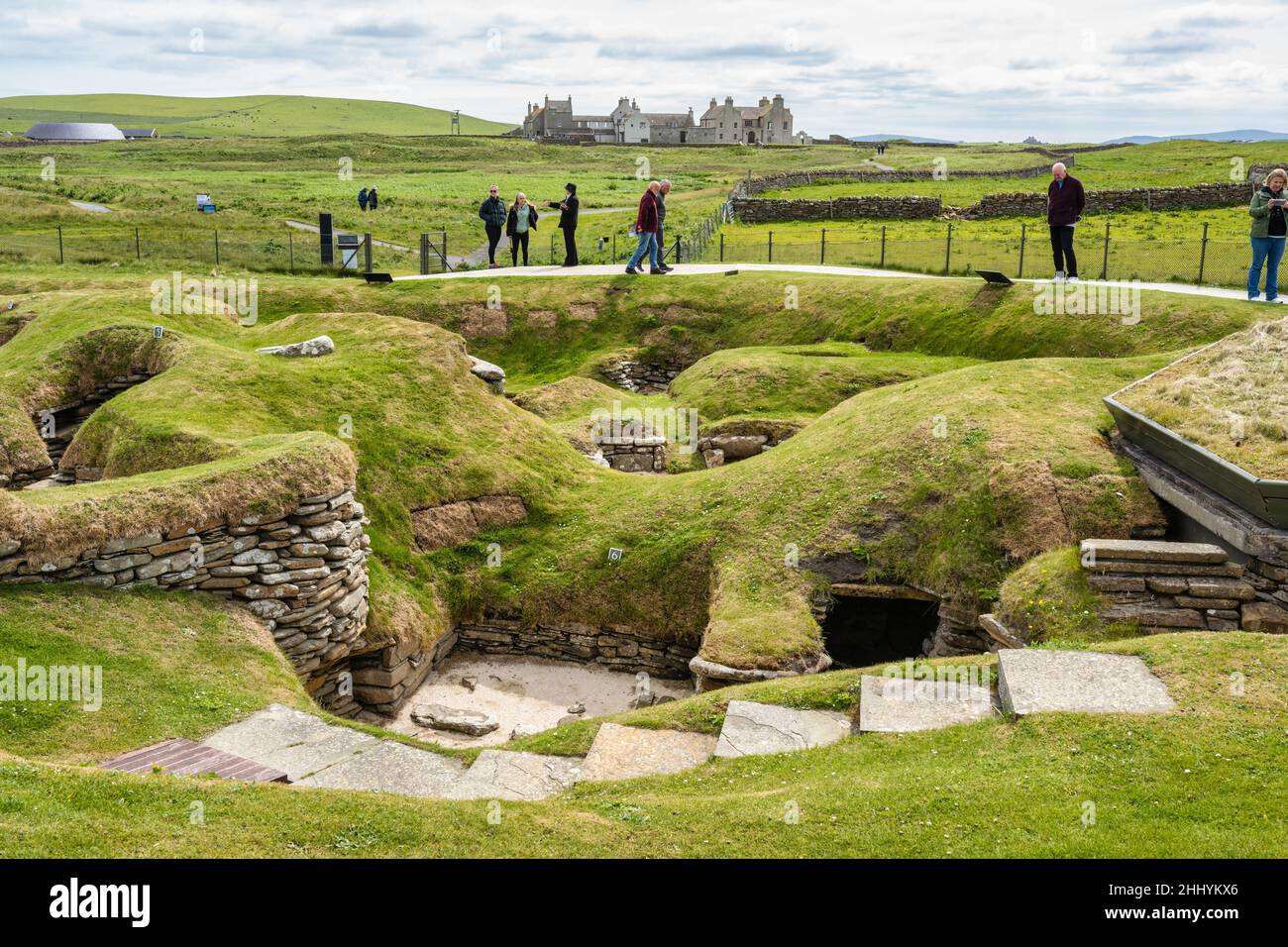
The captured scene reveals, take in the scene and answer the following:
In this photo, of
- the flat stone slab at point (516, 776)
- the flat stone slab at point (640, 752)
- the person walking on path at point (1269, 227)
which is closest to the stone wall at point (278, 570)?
the flat stone slab at point (516, 776)

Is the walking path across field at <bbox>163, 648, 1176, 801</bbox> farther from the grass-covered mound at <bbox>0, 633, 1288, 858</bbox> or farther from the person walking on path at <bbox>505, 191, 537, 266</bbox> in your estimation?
the person walking on path at <bbox>505, 191, 537, 266</bbox>

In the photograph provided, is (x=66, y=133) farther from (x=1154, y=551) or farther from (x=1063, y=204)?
(x=1154, y=551)

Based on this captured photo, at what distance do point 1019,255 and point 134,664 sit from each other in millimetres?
33512

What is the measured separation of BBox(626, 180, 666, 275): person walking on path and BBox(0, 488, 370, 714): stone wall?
59.1 ft

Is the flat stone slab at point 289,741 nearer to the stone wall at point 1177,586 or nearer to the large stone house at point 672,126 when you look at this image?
the stone wall at point 1177,586

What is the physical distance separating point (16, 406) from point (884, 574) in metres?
15.3

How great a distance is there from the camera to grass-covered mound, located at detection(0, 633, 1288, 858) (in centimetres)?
735

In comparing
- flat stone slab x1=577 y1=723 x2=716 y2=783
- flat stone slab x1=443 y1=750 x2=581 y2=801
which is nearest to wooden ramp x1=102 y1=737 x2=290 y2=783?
flat stone slab x1=443 y1=750 x2=581 y2=801

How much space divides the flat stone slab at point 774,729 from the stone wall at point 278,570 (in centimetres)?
603

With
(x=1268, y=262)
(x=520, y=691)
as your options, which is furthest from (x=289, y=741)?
(x=1268, y=262)

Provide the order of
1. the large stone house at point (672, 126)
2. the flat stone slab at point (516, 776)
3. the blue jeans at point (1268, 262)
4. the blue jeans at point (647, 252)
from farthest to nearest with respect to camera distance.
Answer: the large stone house at point (672, 126) < the blue jeans at point (647, 252) < the blue jeans at point (1268, 262) < the flat stone slab at point (516, 776)

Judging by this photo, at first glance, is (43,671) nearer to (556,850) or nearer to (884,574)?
(556,850)

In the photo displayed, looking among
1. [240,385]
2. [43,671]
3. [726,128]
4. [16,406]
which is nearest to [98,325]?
[16,406]

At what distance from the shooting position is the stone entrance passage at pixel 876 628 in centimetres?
1675
